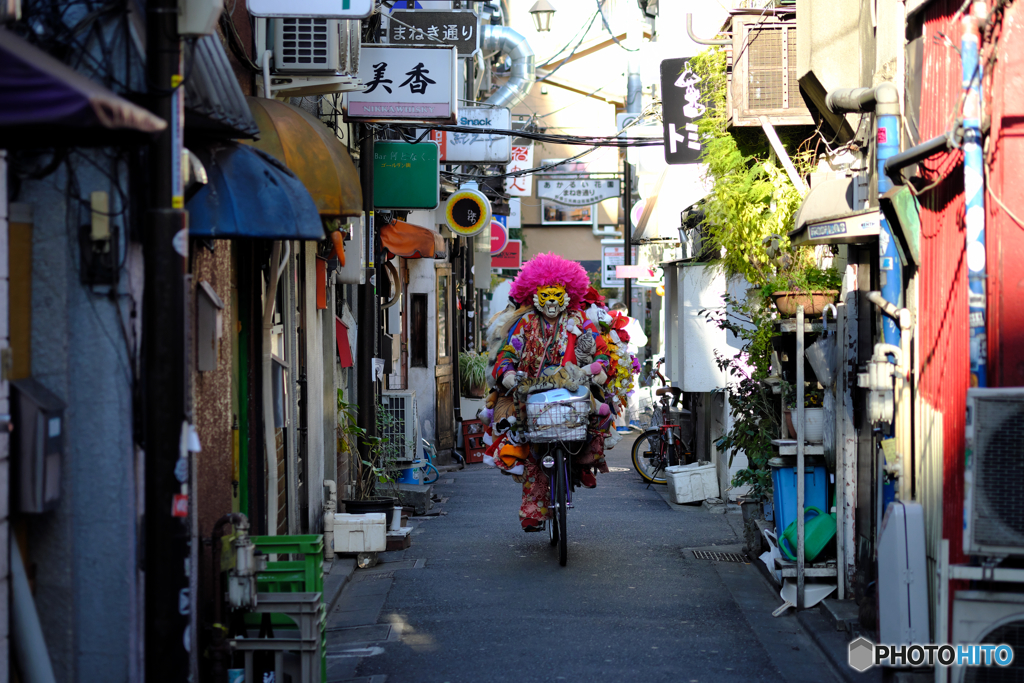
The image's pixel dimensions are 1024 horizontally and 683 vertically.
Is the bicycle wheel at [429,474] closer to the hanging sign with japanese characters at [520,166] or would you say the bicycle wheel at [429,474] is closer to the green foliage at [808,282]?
the green foliage at [808,282]

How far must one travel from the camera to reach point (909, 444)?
21.9 feet

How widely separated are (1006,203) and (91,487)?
15.1ft

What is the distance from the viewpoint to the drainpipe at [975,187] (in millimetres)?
5293

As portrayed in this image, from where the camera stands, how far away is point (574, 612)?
26.7 ft

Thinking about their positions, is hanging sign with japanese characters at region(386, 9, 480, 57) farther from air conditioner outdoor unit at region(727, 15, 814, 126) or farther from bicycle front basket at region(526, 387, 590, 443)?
bicycle front basket at region(526, 387, 590, 443)

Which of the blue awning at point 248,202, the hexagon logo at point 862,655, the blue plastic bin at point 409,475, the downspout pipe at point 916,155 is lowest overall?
the blue plastic bin at point 409,475

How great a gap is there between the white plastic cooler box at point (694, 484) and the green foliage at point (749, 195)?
13.2 feet

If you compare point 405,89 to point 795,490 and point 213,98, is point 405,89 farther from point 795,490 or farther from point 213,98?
point 213,98

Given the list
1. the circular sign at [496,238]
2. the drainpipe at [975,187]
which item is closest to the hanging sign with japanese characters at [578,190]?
the circular sign at [496,238]

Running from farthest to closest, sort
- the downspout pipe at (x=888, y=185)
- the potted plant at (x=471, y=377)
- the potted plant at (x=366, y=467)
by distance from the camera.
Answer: the potted plant at (x=471, y=377), the potted plant at (x=366, y=467), the downspout pipe at (x=888, y=185)

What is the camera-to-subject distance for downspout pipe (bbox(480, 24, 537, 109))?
111 ft

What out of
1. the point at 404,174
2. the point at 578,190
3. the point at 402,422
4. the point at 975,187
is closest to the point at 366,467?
the point at 402,422

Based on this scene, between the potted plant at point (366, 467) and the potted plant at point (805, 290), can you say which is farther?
the potted plant at point (366, 467)

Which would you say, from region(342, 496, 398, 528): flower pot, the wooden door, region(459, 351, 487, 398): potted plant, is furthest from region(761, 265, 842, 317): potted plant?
region(459, 351, 487, 398): potted plant
